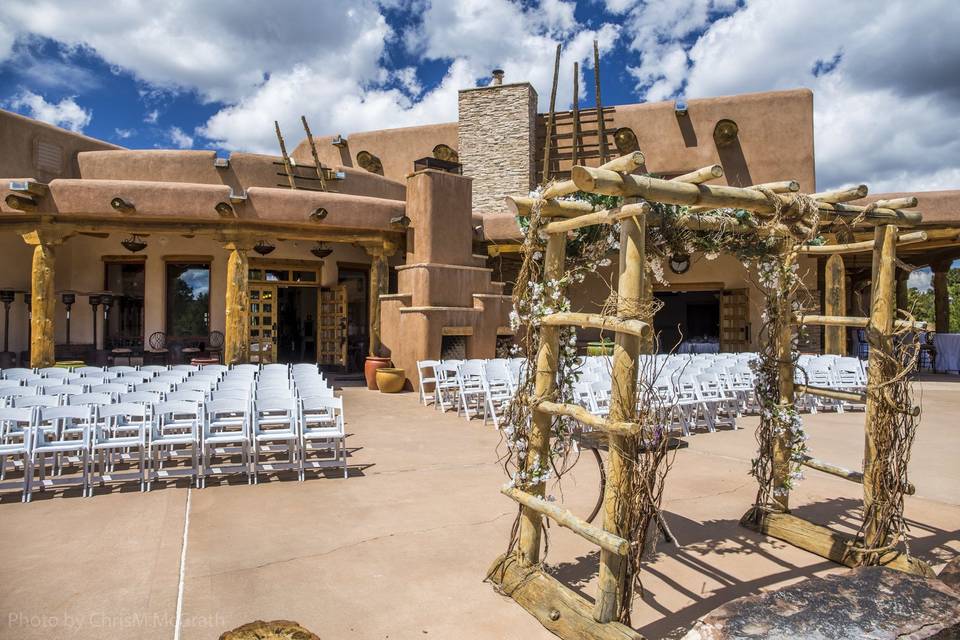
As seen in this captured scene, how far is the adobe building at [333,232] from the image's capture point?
12.0 m

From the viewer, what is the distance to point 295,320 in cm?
1994

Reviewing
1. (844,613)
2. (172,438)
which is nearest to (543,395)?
(844,613)

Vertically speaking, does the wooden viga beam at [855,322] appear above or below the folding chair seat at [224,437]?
above

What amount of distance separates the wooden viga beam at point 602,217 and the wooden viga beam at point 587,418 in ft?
3.30

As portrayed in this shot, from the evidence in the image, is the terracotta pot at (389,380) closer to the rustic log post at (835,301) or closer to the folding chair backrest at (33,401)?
the folding chair backrest at (33,401)

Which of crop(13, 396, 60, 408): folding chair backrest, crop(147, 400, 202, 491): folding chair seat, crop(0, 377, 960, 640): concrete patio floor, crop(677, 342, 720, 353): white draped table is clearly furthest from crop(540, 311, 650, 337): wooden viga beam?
crop(677, 342, 720, 353): white draped table

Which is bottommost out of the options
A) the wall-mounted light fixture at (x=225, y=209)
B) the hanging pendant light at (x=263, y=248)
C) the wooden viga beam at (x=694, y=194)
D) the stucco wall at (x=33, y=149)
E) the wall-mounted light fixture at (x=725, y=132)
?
the wooden viga beam at (x=694, y=194)

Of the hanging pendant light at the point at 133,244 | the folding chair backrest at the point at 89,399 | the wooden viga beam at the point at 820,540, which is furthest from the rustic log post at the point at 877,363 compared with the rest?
the hanging pendant light at the point at 133,244

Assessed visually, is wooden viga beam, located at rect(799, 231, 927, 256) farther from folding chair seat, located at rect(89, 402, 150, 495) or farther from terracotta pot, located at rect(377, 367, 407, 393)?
terracotta pot, located at rect(377, 367, 407, 393)

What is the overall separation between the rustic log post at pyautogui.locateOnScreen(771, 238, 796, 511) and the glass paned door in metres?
13.0

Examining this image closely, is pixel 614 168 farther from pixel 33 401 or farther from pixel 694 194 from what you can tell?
pixel 33 401

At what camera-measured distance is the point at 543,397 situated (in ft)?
11.9

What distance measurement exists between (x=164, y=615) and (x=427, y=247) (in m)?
9.92

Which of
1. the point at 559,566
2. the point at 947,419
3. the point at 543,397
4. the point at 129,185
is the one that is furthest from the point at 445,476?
the point at 129,185
